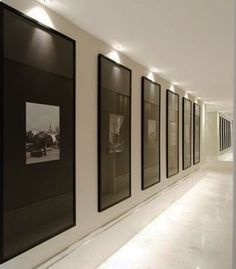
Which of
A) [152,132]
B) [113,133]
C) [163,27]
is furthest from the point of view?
[152,132]

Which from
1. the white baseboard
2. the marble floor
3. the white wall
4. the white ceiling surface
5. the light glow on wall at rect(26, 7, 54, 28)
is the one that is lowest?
the marble floor

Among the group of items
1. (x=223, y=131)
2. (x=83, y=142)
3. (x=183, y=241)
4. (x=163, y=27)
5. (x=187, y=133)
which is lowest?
(x=183, y=241)

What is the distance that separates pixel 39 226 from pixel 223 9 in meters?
3.01

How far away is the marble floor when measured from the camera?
13.8 feet

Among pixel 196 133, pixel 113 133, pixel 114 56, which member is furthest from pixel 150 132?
pixel 196 133

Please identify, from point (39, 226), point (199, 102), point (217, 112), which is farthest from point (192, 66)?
point (217, 112)

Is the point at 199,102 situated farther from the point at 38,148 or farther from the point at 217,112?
the point at 38,148

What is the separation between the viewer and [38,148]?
9.81 feet

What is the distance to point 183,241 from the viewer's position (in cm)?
512

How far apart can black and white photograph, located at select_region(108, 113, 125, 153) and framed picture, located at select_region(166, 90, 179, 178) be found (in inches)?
112

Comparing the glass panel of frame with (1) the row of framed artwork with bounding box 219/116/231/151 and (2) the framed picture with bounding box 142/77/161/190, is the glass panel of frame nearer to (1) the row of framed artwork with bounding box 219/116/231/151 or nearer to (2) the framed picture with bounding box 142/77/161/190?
(2) the framed picture with bounding box 142/77/161/190

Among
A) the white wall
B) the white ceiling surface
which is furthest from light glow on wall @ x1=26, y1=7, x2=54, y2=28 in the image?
the white ceiling surface

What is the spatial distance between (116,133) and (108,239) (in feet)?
5.30

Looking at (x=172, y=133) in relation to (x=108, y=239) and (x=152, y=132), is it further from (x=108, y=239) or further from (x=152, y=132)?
(x=108, y=239)
